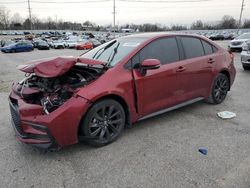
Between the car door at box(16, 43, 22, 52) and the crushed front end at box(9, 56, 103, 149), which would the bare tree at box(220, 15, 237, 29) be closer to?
the car door at box(16, 43, 22, 52)

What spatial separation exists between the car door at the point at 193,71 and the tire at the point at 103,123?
1368mm

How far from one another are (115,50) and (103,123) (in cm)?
135

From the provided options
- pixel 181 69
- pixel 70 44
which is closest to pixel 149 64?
pixel 181 69

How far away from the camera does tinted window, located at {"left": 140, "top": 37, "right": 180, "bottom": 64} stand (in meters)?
3.94

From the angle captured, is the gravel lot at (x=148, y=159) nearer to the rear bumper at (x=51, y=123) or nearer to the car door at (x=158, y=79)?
the rear bumper at (x=51, y=123)

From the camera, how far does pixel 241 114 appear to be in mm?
4746

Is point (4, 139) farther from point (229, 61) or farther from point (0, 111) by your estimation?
point (229, 61)

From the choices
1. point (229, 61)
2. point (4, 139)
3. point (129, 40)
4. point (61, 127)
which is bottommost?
point (4, 139)

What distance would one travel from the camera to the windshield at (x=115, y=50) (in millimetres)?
3845

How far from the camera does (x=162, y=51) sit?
4.16 m

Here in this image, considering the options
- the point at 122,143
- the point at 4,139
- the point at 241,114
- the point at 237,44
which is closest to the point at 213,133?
the point at 241,114

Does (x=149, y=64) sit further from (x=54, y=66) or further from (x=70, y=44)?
(x=70, y=44)

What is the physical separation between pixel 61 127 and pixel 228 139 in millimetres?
2503


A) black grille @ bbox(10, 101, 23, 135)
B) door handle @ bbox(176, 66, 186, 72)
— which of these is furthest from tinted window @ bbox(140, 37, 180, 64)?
black grille @ bbox(10, 101, 23, 135)
